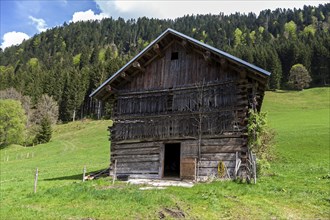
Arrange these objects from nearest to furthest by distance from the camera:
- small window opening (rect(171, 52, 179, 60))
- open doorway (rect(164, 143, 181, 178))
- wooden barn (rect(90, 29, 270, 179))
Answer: wooden barn (rect(90, 29, 270, 179)) → small window opening (rect(171, 52, 179, 60)) → open doorway (rect(164, 143, 181, 178))

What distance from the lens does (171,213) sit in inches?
521

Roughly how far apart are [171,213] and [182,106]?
11.3 meters

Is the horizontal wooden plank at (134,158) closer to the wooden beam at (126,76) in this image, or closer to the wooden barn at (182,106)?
the wooden barn at (182,106)

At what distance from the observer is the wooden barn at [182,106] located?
21859 millimetres

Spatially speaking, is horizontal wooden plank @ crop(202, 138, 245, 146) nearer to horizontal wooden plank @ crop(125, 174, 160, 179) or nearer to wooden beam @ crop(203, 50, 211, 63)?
horizontal wooden plank @ crop(125, 174, 160, 179)

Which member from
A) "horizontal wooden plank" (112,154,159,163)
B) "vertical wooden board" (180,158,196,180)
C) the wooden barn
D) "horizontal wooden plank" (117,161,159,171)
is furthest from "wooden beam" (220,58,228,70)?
"horizontal wooden plank" (117,161,159,171)

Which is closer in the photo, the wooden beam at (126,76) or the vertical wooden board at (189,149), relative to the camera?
the vertical wooden board at (189,149)

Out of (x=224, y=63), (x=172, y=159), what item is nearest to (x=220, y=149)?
(x=224, y=63)

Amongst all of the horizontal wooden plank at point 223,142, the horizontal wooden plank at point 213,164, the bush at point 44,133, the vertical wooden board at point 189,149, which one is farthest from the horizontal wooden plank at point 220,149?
the bush at point 44,133

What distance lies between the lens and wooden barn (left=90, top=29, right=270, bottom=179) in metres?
21.9

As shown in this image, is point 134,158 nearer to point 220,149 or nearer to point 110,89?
point 110,89

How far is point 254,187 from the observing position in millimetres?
18125

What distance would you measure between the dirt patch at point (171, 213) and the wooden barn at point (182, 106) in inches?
323

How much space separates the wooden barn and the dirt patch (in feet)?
26.9
